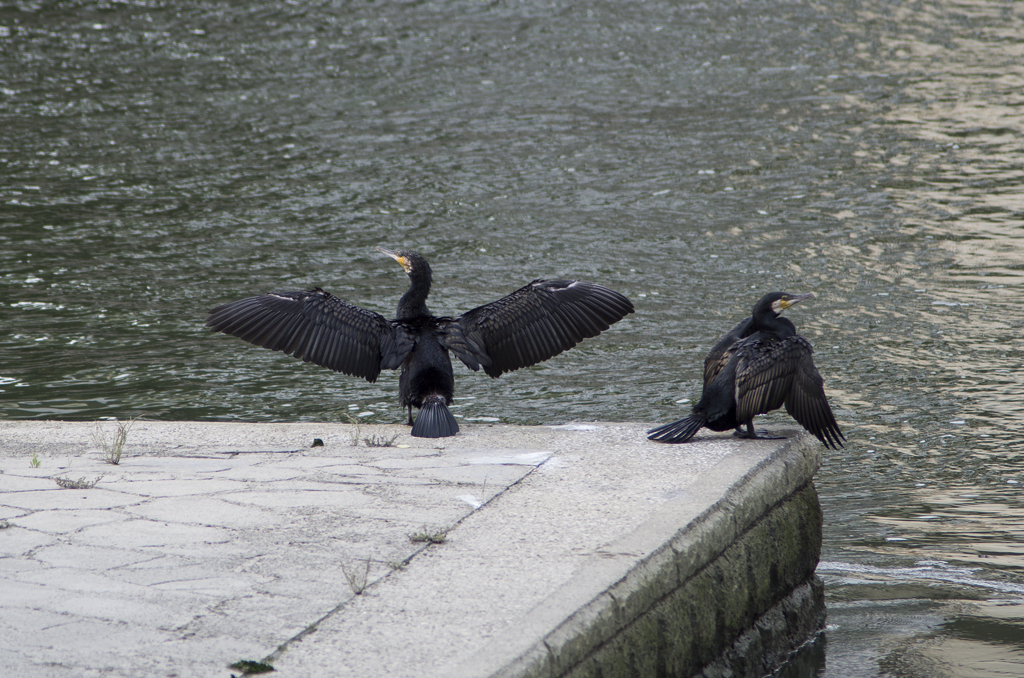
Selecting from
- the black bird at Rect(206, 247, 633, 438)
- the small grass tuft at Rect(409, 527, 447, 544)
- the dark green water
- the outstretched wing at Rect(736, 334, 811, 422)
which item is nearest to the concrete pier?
the small grass tuft at Rect(409, 527, 447, 544)

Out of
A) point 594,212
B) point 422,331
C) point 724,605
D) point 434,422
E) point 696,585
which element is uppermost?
point 422,331

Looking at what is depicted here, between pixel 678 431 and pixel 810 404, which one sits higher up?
pixel 810 404

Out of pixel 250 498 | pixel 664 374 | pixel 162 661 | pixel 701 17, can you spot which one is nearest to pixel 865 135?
pixel 701 17

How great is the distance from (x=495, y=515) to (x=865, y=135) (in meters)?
10.7

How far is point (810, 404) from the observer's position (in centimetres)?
507

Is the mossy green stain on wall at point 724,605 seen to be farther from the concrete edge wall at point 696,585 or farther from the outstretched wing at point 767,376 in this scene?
the outstretched wing at point 767,376

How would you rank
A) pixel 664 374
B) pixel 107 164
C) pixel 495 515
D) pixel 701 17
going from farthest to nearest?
pixel 701 17 < pixel 107 164 < pixel 664 374 < pixel 495 515

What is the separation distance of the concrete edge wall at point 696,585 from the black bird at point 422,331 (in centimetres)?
142

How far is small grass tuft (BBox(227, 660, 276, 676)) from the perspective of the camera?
10.8 feet

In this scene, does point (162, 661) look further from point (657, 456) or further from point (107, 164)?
point (107, 164)

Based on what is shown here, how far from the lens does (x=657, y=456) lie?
496cm

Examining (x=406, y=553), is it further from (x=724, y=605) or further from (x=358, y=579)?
(x=724, y=605)

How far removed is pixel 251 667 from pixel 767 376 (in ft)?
8.81

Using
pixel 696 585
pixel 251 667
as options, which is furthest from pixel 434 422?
pixel 251 667
